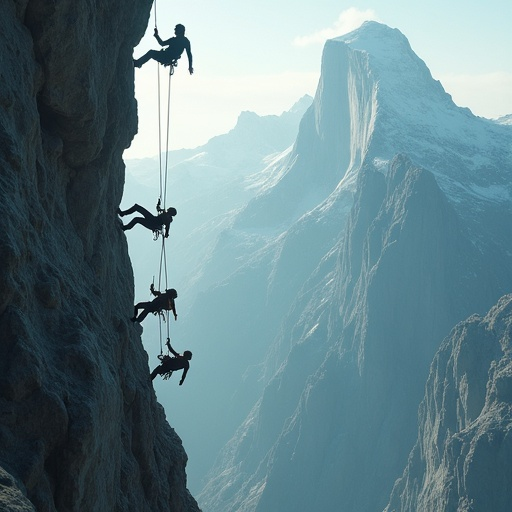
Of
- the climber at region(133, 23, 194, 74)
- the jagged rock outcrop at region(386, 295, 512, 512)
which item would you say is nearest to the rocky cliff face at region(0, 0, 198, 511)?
the climber at region(133, 23, 194, 74)

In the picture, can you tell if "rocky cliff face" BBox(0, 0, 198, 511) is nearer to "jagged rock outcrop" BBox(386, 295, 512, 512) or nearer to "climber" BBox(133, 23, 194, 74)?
"climber" BBox(133, 23, 194, 74)

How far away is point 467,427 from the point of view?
340 ft

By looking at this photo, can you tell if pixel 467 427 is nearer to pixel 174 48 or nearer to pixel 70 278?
pixel 174 48

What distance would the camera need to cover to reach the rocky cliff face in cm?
1182

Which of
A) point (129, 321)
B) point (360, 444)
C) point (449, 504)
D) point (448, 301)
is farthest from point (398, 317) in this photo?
point (129, 321)

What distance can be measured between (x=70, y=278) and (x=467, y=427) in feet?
312

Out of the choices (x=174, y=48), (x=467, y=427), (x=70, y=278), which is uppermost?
(x=467, y=427)

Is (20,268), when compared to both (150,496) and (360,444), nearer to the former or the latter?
(150,496)

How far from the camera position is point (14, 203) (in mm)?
12945

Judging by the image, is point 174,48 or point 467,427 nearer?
point 174,48

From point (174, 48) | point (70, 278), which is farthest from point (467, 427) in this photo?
point (70, 278)

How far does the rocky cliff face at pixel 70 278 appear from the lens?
11.8 m

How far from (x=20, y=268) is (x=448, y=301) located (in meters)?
169

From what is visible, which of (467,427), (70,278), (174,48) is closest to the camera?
(70,278)
